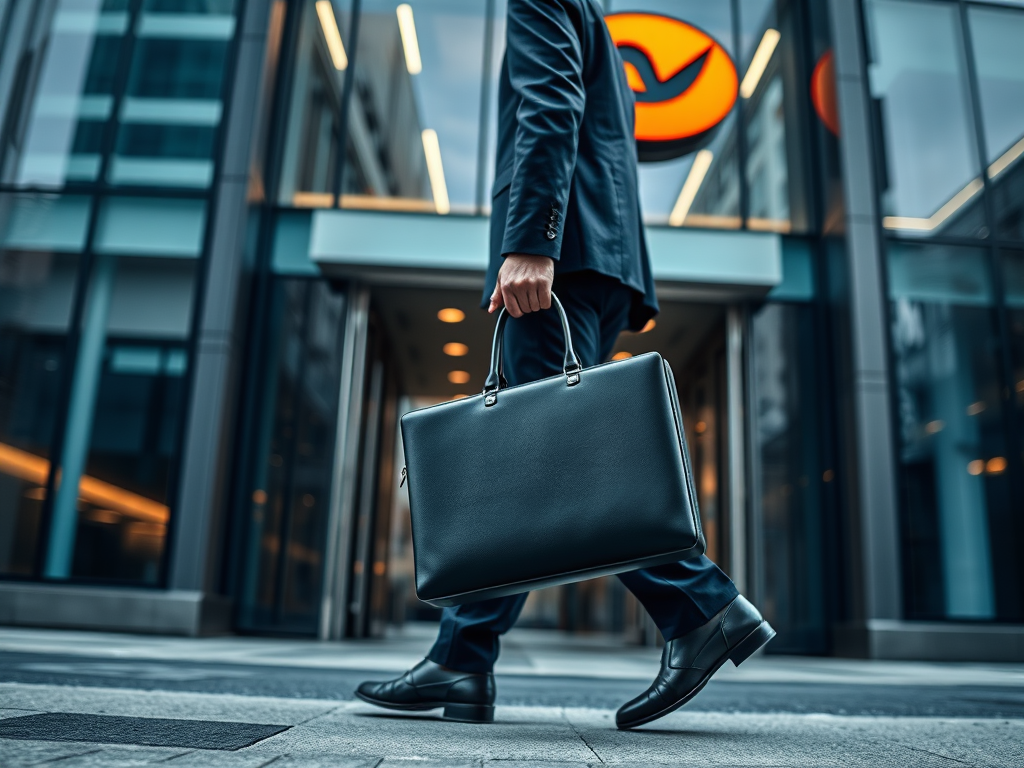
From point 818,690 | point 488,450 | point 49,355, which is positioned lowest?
point 818,690

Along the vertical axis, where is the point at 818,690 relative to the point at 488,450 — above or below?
below

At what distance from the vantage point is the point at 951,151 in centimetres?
827

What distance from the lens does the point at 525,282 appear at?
191cm

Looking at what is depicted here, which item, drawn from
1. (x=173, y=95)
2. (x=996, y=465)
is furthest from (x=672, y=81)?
(x=173, y=95)

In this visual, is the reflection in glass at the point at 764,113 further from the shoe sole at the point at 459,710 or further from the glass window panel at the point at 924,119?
the shoe sole at the point at 459,710

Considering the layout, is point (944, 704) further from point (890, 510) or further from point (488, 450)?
point (890, 510)

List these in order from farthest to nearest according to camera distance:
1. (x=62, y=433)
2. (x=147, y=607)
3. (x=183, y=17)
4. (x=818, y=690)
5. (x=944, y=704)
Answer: (x=183, y=17) < (x=62, y=433) < (x=147, y=607) < (x=818, y=690) < (x=944, y=704)

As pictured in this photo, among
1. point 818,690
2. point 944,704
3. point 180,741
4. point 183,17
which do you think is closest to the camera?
point 180,741

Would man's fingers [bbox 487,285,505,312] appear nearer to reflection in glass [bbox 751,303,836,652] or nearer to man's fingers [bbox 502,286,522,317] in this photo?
man's fingers [bbox 502,286,522,317]

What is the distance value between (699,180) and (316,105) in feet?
12.7

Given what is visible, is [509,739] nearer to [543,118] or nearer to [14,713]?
[14,713]

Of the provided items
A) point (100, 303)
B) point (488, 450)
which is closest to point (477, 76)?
point (100, 303)

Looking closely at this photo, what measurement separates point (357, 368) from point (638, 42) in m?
4.08

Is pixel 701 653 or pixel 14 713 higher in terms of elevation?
pixel 701 653
